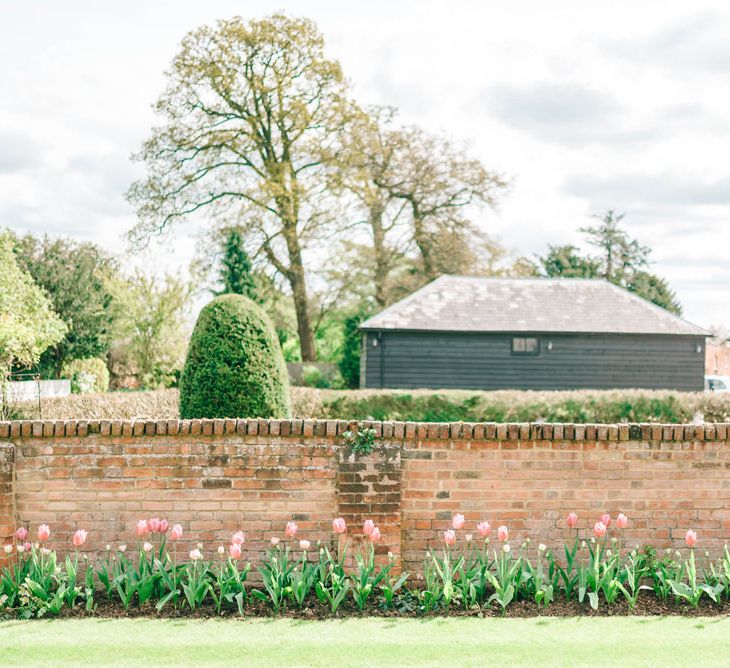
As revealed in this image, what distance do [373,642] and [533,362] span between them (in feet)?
80.8

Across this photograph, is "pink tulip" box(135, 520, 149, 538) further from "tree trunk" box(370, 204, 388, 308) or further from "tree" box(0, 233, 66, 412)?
"tree trunk" box(370, 204, 388, 308)

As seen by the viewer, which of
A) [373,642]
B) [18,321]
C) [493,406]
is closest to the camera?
[373,642]

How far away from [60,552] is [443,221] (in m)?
37.5

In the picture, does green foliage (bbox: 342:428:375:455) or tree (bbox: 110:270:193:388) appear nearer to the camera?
green foliage (bbox: 342:428:375:455)

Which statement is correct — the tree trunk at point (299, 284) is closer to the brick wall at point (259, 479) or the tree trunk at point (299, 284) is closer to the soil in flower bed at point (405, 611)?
the brick wall at point (259, 479)

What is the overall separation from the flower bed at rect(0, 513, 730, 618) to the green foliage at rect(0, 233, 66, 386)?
854cm

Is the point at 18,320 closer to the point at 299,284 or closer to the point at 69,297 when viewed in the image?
the point at 69,297

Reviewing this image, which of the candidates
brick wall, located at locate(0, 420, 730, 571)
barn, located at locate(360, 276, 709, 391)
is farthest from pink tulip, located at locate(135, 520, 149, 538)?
barn, located at locate(360, 276, 709, 391)

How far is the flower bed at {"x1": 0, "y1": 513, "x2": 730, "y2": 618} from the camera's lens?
6.35 m

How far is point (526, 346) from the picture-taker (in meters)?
29.5

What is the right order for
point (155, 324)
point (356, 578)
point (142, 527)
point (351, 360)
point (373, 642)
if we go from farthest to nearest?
point (351, 360) < point (155, 324) < point (356, 578) < point (142, 527) < point (373, 642)

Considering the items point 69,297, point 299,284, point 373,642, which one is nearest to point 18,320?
point 373,642

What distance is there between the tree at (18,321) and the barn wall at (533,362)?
11.6 metres

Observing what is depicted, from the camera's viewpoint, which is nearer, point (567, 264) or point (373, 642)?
point (373, 642)
